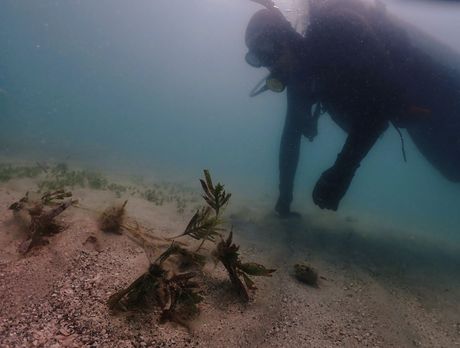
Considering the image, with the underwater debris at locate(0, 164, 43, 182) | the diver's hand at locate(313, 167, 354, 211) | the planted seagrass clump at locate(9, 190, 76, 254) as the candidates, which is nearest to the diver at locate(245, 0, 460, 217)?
the diver's hand at locate(313, 167, 354, 211)

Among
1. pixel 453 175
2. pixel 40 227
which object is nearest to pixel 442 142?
pixel 453 175

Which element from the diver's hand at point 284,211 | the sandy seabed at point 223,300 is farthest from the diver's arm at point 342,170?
the diver's hand at point 284,211

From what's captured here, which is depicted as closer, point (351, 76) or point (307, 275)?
point (307, 275)

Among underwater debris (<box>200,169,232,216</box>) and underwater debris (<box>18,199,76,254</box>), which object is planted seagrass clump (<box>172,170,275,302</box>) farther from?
underwater debris (<box>18,199,76,254</box>)

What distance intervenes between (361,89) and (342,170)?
4.25 feet

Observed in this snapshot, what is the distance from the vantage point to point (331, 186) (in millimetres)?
5031

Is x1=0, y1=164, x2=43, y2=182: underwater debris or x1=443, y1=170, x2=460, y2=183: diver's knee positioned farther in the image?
x1=443, y1=170, x2=460, y2=183: diver's knee

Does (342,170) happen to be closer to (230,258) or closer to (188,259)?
(230,258)

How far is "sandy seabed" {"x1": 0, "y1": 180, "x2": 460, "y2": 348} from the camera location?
242 cm

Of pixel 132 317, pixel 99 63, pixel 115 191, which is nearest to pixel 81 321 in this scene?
pixel 132 317

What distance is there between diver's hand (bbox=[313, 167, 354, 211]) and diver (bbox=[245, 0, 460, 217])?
13 millimetres

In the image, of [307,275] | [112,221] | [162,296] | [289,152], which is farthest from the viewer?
[289,152]

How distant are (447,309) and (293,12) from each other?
6104 mm

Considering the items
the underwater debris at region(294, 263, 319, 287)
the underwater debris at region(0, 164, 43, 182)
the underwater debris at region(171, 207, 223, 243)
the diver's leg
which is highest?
the diver's leg
